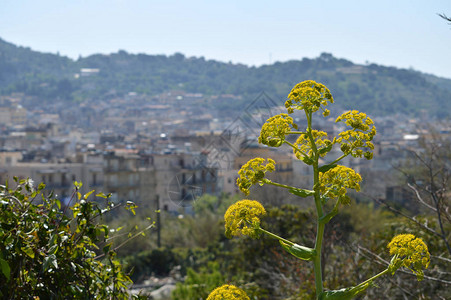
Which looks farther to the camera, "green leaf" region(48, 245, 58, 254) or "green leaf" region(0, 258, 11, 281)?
"green leaf" region(48, 245, 58, 254)

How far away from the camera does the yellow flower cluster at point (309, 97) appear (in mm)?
1848

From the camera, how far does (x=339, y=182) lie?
1850 millimetres

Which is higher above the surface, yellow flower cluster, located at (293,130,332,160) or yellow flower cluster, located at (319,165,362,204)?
yellow flower cluster, located at (293,130,332,160)

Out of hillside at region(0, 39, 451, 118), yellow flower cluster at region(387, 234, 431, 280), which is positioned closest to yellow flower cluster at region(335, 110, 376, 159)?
yellow flower cluster at region(387, 234, 431, 280)

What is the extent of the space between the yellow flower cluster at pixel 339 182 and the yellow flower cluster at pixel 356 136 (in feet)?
0.20

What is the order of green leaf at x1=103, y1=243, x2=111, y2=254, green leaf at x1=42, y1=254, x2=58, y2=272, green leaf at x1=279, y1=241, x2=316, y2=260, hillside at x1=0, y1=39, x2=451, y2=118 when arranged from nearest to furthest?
green leaf at x1=279, y1=241, x2=316, y2=260 → green leaf at x1=42, y1=254, x2=58, y2=272 → green leaf at x1=103, y1=243, x2=111, y2=254 → hillside at x1=0, y1=39, x2=451, y2=118

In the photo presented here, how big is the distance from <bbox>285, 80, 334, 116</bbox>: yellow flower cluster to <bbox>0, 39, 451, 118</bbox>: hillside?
69.8m

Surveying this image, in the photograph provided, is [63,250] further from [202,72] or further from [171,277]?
[202,72]

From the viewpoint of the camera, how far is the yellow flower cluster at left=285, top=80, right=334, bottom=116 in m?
1.85

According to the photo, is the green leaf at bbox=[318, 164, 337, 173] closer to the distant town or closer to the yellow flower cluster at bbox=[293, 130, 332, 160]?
the yellow flower cluster at bbox=[293, 130, 332, 160]

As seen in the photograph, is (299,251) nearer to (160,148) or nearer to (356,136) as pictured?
(356,136)

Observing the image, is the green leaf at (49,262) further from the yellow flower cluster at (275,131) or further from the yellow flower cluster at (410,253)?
the yellow flower cluster at (410,253)

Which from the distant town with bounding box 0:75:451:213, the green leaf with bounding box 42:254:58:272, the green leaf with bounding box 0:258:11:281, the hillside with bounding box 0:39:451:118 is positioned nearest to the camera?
the green leaf with bounding box 0:258:11:281

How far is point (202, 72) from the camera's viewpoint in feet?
446
